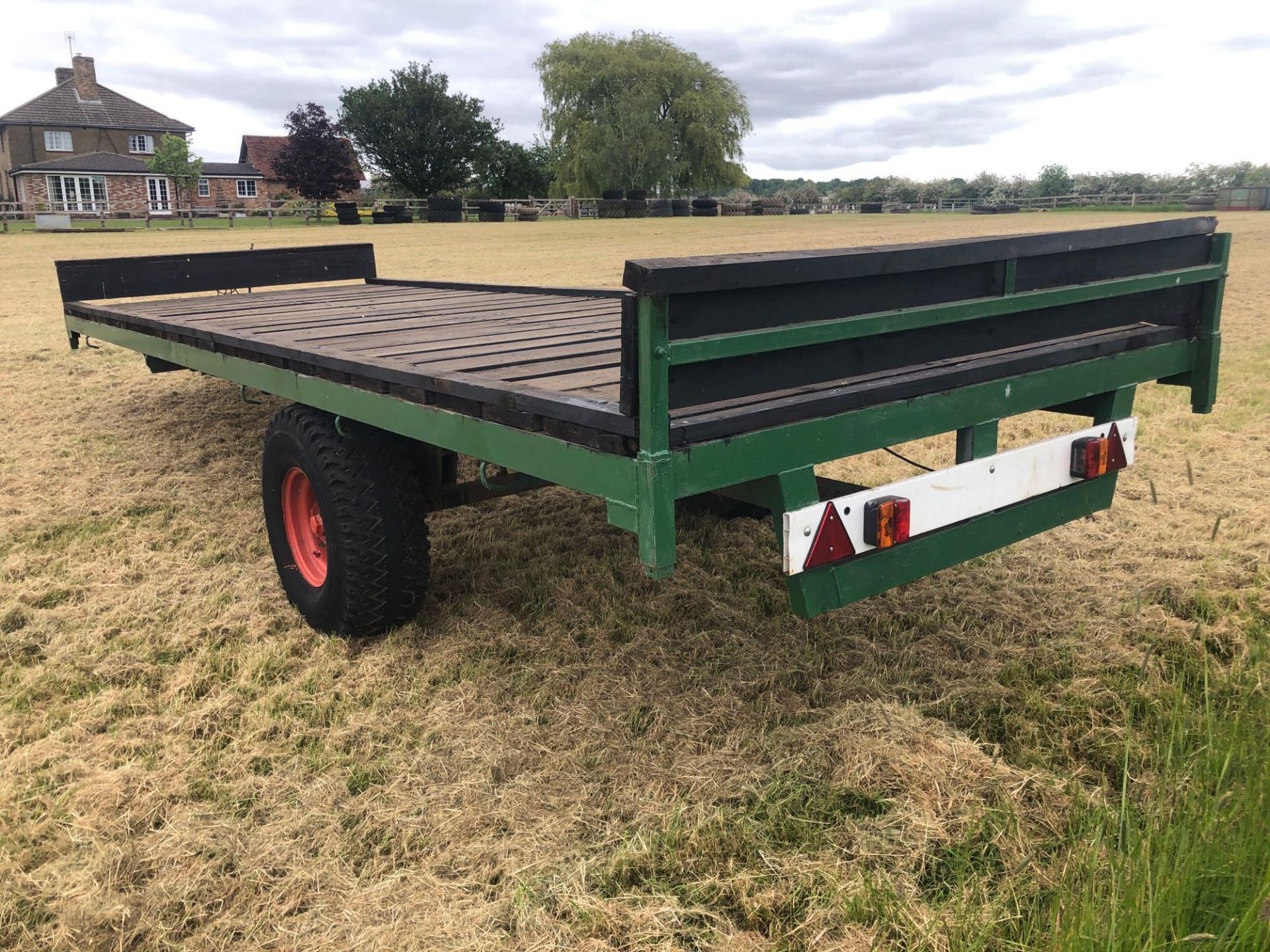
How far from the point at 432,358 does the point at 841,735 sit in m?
1.70

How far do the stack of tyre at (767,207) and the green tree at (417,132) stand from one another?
59.3ft

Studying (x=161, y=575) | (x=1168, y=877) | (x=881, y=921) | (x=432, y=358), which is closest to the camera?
(x=1168, y=877)

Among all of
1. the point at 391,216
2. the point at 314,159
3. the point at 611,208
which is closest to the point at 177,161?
the point at 314,159

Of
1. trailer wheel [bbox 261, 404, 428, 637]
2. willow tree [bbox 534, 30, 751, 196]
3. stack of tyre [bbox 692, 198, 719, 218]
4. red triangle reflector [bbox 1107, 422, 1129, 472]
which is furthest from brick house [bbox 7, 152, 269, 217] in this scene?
red triangle reflector [bbox 1107, 422, 1129, 472]

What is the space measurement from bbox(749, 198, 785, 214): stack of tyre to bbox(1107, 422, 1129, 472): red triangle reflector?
48787 mm

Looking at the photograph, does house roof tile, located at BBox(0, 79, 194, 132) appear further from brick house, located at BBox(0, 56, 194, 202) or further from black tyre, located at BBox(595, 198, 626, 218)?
black tyre, located at BBox(595, 198, 626, 218)

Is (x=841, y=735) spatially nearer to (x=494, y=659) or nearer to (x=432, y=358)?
(x=494, y=659)

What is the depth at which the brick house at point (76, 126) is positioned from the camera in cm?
5966

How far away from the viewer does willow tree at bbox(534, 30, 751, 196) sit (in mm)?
56125

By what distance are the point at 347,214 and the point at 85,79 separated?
1550 inches

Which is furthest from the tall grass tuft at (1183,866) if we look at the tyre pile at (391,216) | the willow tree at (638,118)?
the willow tree at (638,118)

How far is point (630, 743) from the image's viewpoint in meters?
2.70

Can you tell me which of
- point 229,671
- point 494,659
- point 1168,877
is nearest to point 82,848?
point 229,671

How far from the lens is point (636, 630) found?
340 cm
